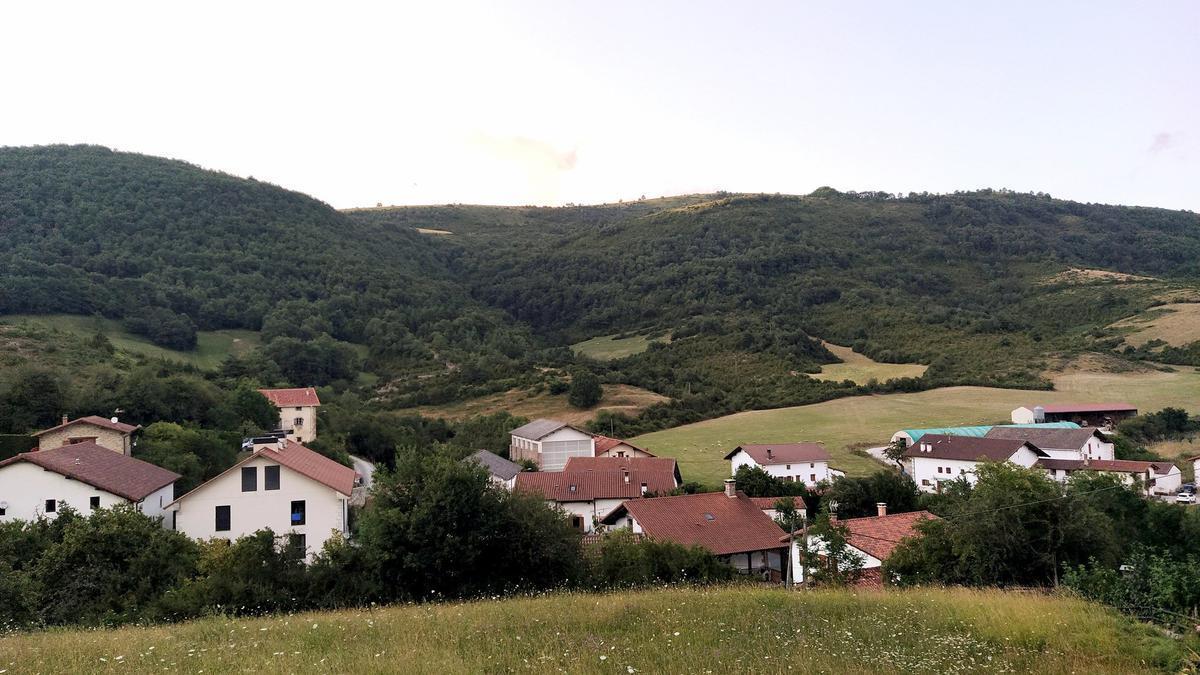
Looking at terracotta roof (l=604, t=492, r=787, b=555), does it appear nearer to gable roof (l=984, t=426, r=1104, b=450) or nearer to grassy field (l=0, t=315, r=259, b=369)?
gable roof (l=984, t=426, r=1104, b=450)

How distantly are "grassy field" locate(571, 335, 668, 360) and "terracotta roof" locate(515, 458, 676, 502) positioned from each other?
7991 cm

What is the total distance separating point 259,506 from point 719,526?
19.7 meters

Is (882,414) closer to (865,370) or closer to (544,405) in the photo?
(865,370)

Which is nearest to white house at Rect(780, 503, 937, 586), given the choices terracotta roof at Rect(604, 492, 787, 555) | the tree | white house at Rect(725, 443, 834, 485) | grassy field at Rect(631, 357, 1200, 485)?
terracotta roof at Rect(604, 492, 787, 555)

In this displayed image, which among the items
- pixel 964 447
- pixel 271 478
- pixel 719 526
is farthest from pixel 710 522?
pixel 964 447

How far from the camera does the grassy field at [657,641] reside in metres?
7.09

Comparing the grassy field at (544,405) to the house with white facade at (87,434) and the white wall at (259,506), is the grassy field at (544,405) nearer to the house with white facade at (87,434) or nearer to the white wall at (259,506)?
the house with white facade at (87,434)

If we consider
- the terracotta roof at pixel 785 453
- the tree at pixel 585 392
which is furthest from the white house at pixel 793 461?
the tree at pixel 585 392

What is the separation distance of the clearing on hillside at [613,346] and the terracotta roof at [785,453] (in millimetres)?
67242

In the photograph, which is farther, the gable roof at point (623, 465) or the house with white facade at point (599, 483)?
the gable roof at point (623, 465)

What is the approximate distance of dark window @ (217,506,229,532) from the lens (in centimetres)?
2952

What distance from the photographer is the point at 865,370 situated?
10262cm

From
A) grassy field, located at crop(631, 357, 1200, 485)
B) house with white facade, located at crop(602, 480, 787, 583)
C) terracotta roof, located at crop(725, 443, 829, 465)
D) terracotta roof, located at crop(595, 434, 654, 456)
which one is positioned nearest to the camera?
house with white facade, located at crop(602, 480, 787, 583)

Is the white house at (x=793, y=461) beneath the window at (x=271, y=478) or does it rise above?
beneath
